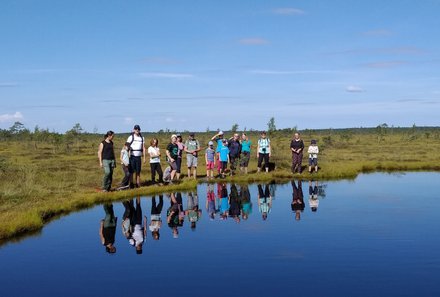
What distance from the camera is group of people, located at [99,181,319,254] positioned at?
12.6 m

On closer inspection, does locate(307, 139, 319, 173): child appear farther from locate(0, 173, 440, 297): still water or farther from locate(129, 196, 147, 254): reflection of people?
locate(129, 196, 147, 254): reflection of people

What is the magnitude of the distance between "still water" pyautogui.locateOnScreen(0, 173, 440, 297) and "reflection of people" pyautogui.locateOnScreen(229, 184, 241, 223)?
2.8 inches

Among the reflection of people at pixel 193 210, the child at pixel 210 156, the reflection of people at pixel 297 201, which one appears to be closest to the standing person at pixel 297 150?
the reflection of people at pixel 297 201

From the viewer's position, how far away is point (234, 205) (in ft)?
54.2

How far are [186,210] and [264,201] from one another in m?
3.09

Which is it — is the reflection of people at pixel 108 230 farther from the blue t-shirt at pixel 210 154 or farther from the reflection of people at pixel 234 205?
the blue t-shirt at pixel 210 154

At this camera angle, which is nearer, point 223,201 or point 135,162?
point 223,201

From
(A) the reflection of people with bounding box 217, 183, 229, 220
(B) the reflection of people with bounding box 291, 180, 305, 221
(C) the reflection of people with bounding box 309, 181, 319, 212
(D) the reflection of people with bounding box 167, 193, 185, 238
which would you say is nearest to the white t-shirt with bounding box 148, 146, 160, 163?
Answer: (D) the reflection of people with bounding box 167, 193, 185, 238

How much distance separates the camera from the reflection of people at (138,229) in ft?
37.8

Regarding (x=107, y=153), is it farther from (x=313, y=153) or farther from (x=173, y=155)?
(x=313, y=153)

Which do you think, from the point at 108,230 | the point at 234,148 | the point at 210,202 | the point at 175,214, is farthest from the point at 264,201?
the point at 234,148

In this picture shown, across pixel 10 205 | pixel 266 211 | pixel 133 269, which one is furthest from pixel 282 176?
pixel 133 269

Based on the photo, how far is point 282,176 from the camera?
24.0m

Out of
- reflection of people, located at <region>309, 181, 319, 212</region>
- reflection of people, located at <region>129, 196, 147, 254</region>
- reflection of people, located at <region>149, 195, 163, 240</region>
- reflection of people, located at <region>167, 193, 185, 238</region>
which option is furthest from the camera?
reflection of people, located at <region>309, 181, 319, 212</region>
